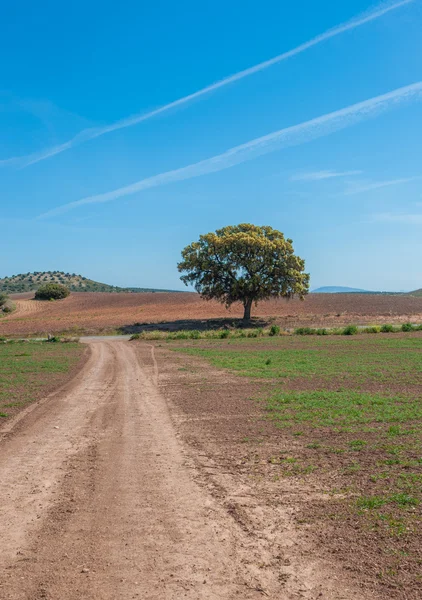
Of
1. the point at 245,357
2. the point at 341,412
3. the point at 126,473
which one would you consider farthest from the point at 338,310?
the point at 126,473

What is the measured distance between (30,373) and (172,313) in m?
56.9

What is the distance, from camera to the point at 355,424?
13.3 meters

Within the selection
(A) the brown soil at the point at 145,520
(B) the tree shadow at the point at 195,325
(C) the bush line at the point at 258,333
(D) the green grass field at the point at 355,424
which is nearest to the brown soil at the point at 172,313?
(B) the tree shadow at the point at 195,325

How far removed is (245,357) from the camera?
3159 cm

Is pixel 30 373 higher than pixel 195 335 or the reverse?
the reverse

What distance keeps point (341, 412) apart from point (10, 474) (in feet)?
30.9

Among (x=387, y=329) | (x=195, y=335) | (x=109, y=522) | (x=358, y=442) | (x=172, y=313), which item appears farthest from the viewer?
(x=172, y=313)

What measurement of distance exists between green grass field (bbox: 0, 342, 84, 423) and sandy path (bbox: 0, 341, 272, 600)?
4.78 meters

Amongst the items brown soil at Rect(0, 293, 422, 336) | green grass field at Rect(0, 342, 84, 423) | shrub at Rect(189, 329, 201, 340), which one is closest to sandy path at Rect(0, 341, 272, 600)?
green grass field at Rect(0, 342, 84, 423)

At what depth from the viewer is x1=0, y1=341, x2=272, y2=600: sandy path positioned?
571cm

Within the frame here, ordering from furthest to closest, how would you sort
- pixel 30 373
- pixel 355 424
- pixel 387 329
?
pixel 387 329 < pixel 30 373 < pixel 355 424

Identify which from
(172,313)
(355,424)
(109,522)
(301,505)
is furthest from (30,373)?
(172,313)

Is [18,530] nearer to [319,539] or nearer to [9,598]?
[9,598]

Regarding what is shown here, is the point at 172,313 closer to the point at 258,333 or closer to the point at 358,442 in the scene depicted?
the point at 258,333
